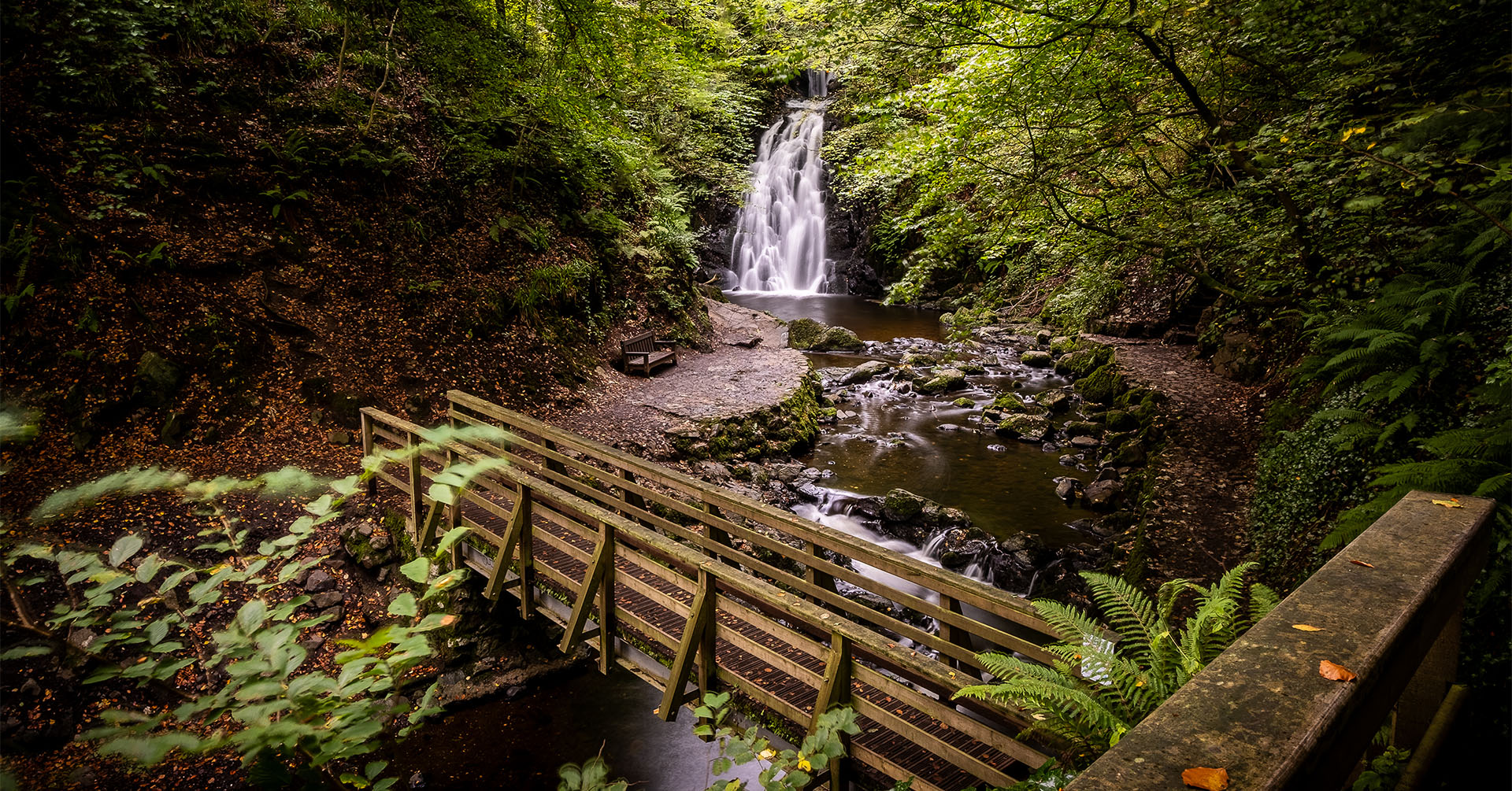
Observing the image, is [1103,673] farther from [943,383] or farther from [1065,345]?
[1065,345]

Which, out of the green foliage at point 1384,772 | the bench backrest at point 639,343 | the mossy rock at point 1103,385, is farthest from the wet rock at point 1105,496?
the bench backrest at point 639,343

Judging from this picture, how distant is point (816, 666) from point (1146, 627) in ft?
7.93

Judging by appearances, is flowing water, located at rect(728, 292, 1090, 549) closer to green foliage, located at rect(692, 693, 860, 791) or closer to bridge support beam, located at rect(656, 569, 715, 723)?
bridge support beam, located at rect(656, 569, 715, 723)

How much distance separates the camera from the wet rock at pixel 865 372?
51.5 ft

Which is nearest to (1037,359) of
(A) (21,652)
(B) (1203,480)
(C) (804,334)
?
(C) (804,334)

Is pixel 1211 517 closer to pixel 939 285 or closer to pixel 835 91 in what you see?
pixel 939 285

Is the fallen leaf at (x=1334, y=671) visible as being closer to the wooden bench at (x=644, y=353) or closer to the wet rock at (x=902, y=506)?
the wet rock at (x=902, y=506)

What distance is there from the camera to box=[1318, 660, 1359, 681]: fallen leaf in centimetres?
107

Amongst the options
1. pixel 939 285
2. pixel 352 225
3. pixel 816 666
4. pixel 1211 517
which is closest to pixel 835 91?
pixel 939 285

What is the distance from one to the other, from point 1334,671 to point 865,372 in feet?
49.3

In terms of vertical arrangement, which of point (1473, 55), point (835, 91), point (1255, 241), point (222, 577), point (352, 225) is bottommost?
point (222, 577)

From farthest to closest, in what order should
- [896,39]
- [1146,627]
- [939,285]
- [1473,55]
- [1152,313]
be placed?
[939,285], [1152,313], [896,39], [1473,55], [1146,627]

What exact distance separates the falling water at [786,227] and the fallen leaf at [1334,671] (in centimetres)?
2853

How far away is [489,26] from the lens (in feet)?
33.5
